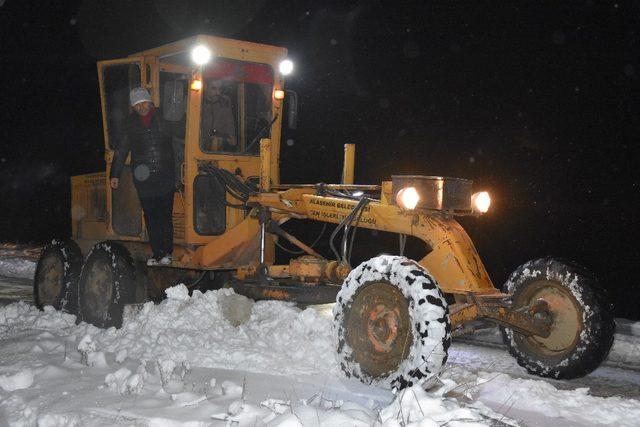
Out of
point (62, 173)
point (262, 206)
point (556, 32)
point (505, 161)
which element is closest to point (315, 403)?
point (262, 206)

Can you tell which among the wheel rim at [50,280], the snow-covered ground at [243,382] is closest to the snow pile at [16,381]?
the snow-covered ground at [243,382]

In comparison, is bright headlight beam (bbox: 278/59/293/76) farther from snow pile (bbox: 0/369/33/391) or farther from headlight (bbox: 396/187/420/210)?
snow pile (bbox: 0/369/33/391)

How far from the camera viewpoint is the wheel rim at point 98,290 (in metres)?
7.85

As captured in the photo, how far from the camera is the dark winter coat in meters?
7.54

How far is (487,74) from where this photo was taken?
44125mm

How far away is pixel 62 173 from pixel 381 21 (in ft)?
80.5

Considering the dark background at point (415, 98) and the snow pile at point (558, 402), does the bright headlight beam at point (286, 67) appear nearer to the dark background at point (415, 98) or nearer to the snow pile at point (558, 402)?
the snow pile at point (558, 402)

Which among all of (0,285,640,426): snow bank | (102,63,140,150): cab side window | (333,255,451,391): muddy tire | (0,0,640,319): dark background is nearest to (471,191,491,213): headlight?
(333,255,451,391): muddy tire

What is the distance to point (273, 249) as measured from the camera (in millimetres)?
7828

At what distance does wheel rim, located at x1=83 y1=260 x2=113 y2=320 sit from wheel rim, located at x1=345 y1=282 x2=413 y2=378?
3.65 meters

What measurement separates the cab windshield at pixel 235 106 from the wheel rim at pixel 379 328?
3.19m

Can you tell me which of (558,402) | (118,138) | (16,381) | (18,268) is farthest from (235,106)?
(18,268)

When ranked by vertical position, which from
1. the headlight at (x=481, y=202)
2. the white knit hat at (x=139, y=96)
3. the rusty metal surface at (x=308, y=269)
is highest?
the white knit hat at (x=139, y=96)

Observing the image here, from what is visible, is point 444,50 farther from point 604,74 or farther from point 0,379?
point 0,379
